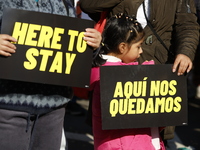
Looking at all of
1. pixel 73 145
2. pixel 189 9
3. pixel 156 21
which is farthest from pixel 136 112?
pixel 73 145

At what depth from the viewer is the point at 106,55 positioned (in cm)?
342

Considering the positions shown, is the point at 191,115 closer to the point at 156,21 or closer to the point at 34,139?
the point at 156,21

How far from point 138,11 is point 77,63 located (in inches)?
38.0

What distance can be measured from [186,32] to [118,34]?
58 centimetres

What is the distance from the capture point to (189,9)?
12.4ft

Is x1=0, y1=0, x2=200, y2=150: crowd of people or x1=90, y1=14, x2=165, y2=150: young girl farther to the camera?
x1=90, y1=14, x2=165, y2=150: young girl

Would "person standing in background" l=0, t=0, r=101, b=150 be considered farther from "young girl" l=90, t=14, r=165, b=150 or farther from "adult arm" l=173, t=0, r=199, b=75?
"adult arm" l=173, t=0, r=199, b=75

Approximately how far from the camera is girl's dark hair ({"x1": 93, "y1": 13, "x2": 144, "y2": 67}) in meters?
3.38

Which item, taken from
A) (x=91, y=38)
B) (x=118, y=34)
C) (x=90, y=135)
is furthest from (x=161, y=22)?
(x=90, y=135)

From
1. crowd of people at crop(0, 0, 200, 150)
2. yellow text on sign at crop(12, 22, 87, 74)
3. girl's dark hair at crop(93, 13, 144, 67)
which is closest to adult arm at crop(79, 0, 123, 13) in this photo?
crowd of people at crop(0, 0, 200, 150)

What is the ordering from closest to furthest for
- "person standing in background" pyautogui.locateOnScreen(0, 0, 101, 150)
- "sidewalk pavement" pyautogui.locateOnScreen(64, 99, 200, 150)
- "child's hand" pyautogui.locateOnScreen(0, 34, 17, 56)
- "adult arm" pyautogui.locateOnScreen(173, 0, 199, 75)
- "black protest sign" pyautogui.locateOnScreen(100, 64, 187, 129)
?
"child's hand" pyautogui.locateOnScreen(0, 34, 17, 56) → "person standing in background" pyautogui.locateOnScreen(0, 0, 101, 150) → "black protest sign" pyautogui.locateOnScreen(100, 64, 187, 129) → "adult arm" pyautogui.locateOnScreen(173, 0, 199, 75) → "sidewalk pavement" pyautogui.locateOnScreen(64, 99, 200, 150)

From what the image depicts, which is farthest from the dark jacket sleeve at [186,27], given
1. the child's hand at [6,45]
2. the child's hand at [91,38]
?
the child's hand at [6,45]

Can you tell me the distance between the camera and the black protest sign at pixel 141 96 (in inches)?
121

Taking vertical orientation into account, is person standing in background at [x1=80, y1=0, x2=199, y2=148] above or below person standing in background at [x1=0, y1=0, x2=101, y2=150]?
above
